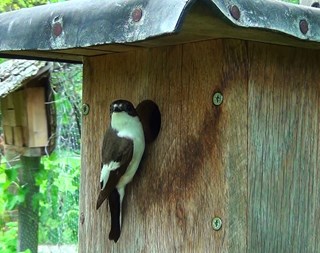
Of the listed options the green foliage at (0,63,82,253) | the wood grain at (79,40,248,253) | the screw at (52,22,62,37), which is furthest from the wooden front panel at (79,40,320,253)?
the green foliage at (0,63,82,253)

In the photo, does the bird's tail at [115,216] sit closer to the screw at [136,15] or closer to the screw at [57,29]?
the screw at [57,29]

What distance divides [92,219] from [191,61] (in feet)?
2.33

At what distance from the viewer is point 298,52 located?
2301mm

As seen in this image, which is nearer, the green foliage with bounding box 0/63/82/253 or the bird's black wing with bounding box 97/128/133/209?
the bird's black wing with bounding box 97/128/133/209

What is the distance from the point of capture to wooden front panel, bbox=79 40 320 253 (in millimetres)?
2092

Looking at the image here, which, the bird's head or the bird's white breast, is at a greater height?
the bird's head

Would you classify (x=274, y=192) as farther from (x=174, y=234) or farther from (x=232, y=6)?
(x=232, y=6)

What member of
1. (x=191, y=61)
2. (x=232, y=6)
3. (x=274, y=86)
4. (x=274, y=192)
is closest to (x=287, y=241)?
(x=274, y=192)

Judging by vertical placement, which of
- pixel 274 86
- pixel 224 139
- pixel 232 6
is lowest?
pixel 224 139

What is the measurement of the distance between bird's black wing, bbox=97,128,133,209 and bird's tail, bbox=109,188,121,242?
2.0 inches

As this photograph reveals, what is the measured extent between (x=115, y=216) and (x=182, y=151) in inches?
14.7

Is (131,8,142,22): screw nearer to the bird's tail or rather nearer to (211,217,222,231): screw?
(211,217,222,231): screw

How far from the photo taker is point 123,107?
2.32 m

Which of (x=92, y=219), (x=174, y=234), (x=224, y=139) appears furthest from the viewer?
(x=92, y=219)
